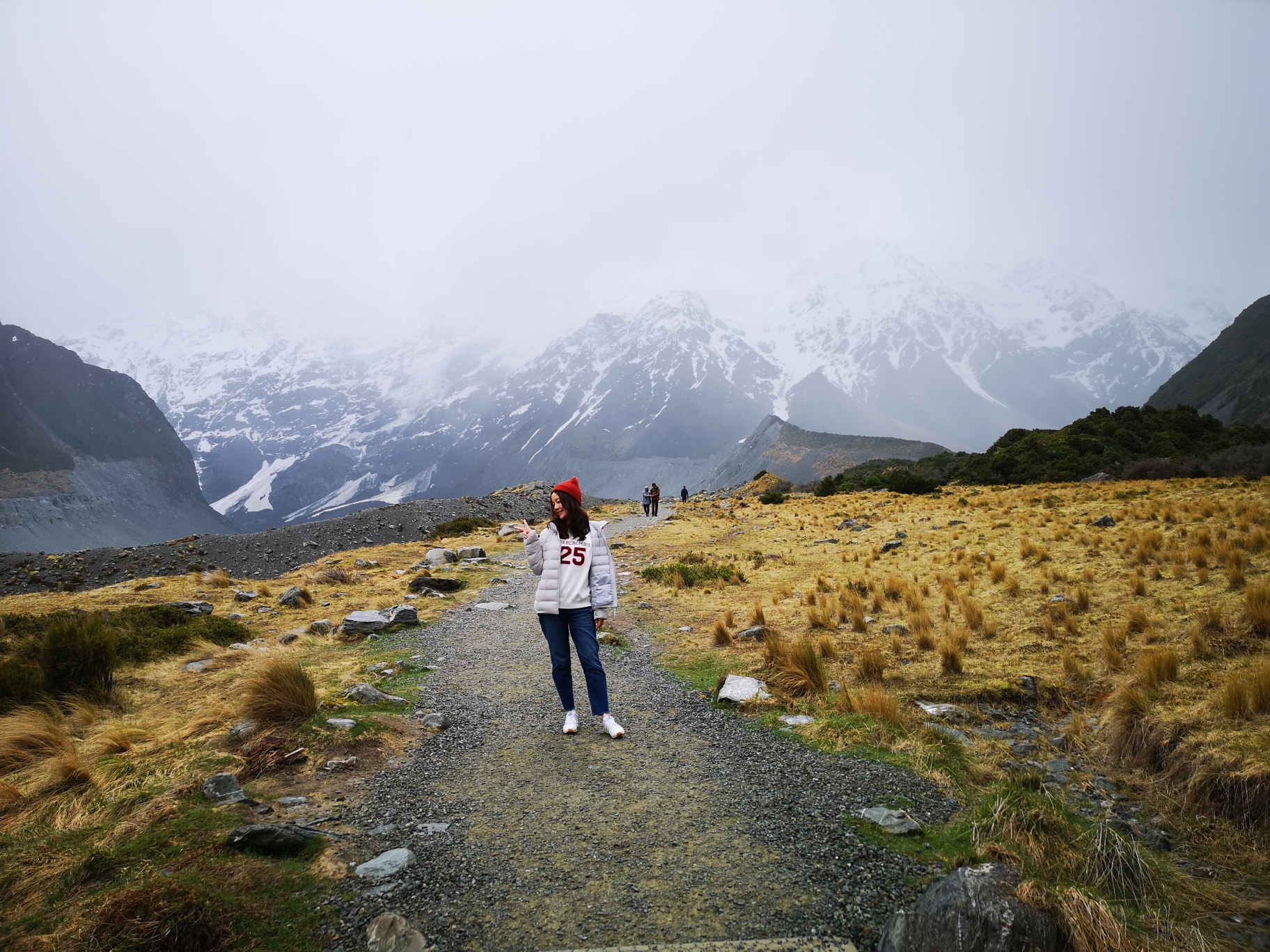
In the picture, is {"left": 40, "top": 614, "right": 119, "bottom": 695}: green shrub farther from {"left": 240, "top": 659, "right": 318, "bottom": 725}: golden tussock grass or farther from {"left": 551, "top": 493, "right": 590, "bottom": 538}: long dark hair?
{"left": 551, "top": 493, "right": 590, "bottom": 538}: long dark hair

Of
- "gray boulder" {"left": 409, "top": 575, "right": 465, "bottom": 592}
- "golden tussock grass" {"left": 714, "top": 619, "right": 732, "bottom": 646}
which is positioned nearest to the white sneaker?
"golden tussock grass" {"left": 714, "top": 619, "right": 732, "bottom": 646}

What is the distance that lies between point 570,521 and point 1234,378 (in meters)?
109

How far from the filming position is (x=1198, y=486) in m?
20.5

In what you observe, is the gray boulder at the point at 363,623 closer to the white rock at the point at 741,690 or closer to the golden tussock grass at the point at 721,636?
the golden tussock grass at the point at 721,636

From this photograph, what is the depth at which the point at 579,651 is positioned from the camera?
20.5ft

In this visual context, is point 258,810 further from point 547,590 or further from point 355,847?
point 547,590

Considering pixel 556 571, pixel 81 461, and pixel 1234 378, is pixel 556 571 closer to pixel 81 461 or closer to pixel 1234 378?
pixel 1234 378

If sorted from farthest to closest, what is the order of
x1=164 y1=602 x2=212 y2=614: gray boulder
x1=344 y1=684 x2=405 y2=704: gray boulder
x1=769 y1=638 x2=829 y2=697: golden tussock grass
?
x1=164 y1=602 x2=212 y2=614: gray boulder
x1=769 y1=638 x2=829 y2=697: golden tussock grass
x1=344 y1=684 x2=405 y2=704: gray boulder

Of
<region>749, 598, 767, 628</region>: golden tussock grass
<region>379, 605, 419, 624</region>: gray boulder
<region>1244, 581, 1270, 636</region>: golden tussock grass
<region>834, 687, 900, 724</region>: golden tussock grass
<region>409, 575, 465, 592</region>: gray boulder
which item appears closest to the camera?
<region>834, 687, 900, 724</region>: golden tussock grass

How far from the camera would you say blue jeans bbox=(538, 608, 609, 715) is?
6238 mm

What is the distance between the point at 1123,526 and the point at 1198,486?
406 inches

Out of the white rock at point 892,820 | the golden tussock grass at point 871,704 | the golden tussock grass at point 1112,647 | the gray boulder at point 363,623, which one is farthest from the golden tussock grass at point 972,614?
the gray boulder at point 363,623

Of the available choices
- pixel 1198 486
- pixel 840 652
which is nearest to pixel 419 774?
pixel 840 652

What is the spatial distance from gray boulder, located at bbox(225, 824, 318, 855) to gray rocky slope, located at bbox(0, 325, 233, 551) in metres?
122
